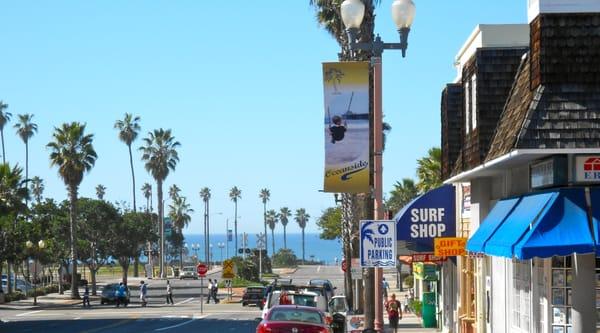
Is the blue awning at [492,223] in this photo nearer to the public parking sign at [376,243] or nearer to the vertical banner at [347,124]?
the public parking sign at [376,243]

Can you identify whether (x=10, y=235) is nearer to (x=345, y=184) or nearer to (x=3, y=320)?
(x=3, y=320)

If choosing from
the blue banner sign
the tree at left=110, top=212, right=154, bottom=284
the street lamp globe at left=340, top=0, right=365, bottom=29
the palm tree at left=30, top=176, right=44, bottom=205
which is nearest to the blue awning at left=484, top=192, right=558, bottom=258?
the street lamp globe at left=340, top=0, right=365, bottom=29

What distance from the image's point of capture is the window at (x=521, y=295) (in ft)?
63.9

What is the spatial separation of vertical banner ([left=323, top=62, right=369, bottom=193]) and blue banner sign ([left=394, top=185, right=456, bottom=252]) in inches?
446

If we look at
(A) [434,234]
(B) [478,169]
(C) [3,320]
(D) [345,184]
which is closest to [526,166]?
(B) [478,169]

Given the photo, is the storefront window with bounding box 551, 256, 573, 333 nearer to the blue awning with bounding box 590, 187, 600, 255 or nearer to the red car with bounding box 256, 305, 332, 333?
the blue awning with bounding box 590, 187, 600, 255

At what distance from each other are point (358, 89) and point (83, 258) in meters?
77.2

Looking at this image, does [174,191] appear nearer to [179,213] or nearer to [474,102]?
[179,213]

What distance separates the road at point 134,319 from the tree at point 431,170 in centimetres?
1091

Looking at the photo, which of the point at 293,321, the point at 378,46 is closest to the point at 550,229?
the point at 378,46

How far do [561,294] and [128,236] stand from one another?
8415 centimetres

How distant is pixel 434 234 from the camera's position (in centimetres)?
2845

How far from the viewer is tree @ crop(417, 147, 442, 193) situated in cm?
5188

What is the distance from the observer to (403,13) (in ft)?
52.9
